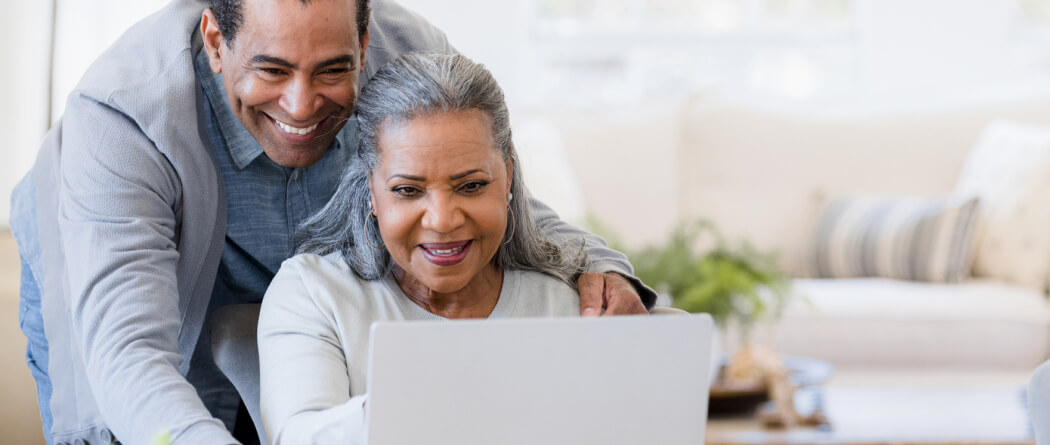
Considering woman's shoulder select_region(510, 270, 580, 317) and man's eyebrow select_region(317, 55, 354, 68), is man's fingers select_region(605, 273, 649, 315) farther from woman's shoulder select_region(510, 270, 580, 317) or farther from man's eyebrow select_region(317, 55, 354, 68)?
man's eyebrow select_region(317, 55, 354, 68)

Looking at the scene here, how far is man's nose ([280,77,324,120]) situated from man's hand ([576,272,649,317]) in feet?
1.46

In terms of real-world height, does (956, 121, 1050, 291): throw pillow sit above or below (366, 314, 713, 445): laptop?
below

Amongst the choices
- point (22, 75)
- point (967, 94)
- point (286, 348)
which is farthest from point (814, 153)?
point (286, 348)

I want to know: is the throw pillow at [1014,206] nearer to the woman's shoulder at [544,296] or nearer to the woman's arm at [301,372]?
the woman's shoulder at [544,296]

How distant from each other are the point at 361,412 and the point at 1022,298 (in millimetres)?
2623

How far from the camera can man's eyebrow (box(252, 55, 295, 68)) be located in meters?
1.40

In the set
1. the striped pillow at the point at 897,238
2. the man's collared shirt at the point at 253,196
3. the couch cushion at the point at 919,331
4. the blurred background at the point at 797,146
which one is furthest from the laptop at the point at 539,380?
the striped pillow at the point at 897,238

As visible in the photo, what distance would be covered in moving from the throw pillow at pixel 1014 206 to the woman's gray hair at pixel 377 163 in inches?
84.0

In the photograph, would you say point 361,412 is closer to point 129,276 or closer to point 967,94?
point 129,276

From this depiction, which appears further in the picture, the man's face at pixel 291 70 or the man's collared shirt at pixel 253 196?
the man's collared shirt at pixel 253 196

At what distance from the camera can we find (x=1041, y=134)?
11.0 feet

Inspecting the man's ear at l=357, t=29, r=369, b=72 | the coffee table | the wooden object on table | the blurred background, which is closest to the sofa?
the blurred background

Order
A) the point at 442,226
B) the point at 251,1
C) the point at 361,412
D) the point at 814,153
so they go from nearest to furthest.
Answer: the point at 361,412
the point at 442,226
the point at 251,1
the point at 814,153

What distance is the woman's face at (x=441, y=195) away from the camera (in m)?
1.26
